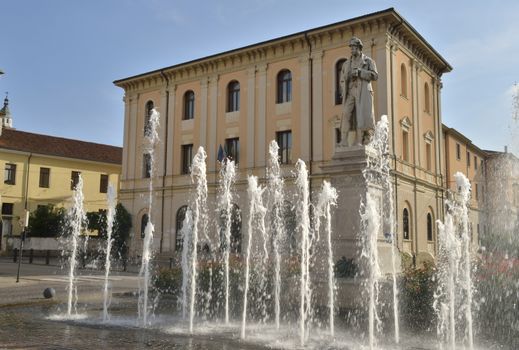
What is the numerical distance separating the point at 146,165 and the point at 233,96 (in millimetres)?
7638

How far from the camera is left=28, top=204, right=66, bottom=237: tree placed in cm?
3694

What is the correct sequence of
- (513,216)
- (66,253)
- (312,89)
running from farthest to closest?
(513,216) < (66,253) < (312,89)

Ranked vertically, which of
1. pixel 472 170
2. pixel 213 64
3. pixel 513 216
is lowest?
pixel 513 216

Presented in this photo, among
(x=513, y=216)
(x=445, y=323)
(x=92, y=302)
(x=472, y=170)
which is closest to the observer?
(x=445, y=323)

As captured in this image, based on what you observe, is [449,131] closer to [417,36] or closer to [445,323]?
[417,36]

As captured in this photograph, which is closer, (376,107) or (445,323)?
(445,323)

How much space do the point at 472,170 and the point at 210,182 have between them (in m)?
22.4

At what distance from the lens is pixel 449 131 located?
35.6 meters

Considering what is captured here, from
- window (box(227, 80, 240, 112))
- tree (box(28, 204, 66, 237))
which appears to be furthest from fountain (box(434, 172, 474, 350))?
tree (box(28, 204, 66, 237))

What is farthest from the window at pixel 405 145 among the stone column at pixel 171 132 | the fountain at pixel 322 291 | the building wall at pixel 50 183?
the building wall at pixel 50 183

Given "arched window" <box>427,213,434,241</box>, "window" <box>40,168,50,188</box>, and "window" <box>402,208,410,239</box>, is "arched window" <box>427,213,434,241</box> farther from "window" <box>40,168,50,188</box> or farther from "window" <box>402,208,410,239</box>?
"window" <box>40,168,50,188</box>

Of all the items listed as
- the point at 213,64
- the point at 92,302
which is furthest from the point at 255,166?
the point at 92,302

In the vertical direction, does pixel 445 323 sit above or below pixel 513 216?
below

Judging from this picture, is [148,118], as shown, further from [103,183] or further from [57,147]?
[103,183]
